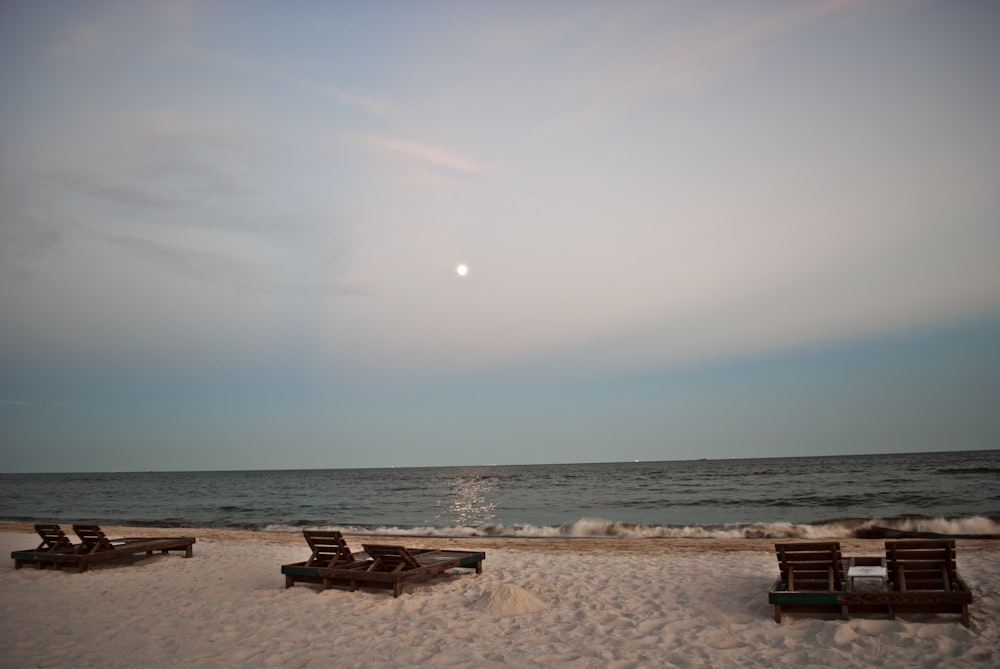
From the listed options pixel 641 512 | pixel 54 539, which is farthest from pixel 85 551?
pixel 641 512

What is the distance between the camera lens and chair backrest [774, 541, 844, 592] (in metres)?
8.21

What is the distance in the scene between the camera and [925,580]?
7770 millimetres

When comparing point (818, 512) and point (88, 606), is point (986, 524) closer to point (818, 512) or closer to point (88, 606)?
point (818, 512)

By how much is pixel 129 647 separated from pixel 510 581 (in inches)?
232

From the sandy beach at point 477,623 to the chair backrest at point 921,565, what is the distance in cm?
39

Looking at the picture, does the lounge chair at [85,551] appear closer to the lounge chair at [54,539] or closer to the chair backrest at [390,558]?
the lounge chair at [54,539]

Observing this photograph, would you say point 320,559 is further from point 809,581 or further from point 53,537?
point 809,581

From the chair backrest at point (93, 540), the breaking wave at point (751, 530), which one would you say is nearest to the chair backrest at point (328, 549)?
the chair backrest at point (93, 540)

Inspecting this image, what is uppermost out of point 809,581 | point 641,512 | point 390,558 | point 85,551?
point 809,581

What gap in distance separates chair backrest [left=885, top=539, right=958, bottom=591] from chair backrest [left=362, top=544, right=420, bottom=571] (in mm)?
6572

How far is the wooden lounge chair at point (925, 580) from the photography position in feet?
24.3

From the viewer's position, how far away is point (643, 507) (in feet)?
117

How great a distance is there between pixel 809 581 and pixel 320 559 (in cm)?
737

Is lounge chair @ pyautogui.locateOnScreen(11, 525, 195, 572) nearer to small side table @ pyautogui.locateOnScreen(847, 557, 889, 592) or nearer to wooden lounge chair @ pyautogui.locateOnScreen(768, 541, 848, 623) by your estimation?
wooden lounge chair @ pyautogui.locateOnScreen(768, 541, 848, 623)
